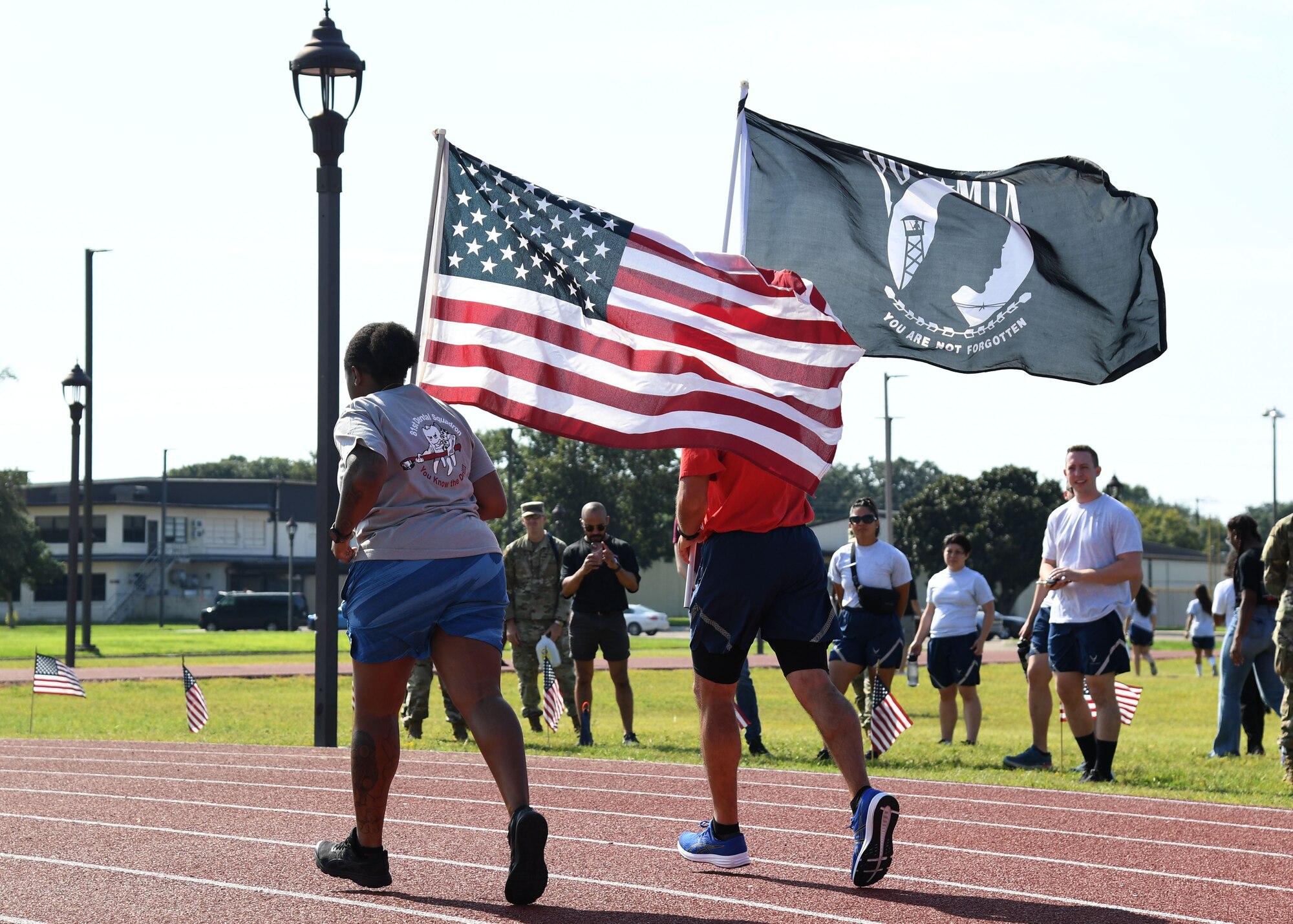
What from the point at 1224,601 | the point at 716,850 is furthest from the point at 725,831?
the point at 1224,601

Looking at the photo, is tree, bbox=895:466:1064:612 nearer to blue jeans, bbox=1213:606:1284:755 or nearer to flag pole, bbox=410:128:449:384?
blue jeans, bbox=1213:606:1284:755

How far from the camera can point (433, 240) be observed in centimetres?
730

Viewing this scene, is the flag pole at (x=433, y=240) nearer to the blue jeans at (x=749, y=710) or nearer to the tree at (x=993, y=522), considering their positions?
the blue jeans at (x=749, y=710)

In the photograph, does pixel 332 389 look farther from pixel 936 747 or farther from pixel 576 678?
pixel 936 747

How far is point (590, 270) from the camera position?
7074 millimetres

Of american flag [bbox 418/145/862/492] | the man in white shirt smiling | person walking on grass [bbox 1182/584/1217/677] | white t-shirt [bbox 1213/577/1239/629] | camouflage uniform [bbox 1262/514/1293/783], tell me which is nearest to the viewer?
american flag [bbox 418/145/862/492]

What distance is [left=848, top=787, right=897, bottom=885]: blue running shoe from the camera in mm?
5422

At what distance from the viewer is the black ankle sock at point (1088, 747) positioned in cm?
1027

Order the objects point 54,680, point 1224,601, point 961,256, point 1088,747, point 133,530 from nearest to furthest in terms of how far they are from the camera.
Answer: point 961,256, point 1088,747, point 54,680, point 1224,601, point 133,530

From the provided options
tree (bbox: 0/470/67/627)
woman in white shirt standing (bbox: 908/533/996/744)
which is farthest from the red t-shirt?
tree (bbox: 0/470/67/627)

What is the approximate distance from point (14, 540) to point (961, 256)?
67982 millimetres

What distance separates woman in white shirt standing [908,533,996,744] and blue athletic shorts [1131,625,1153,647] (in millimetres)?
16517

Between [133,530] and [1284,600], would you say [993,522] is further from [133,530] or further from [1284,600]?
[1284,600]

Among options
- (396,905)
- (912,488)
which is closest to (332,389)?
(396,905)
